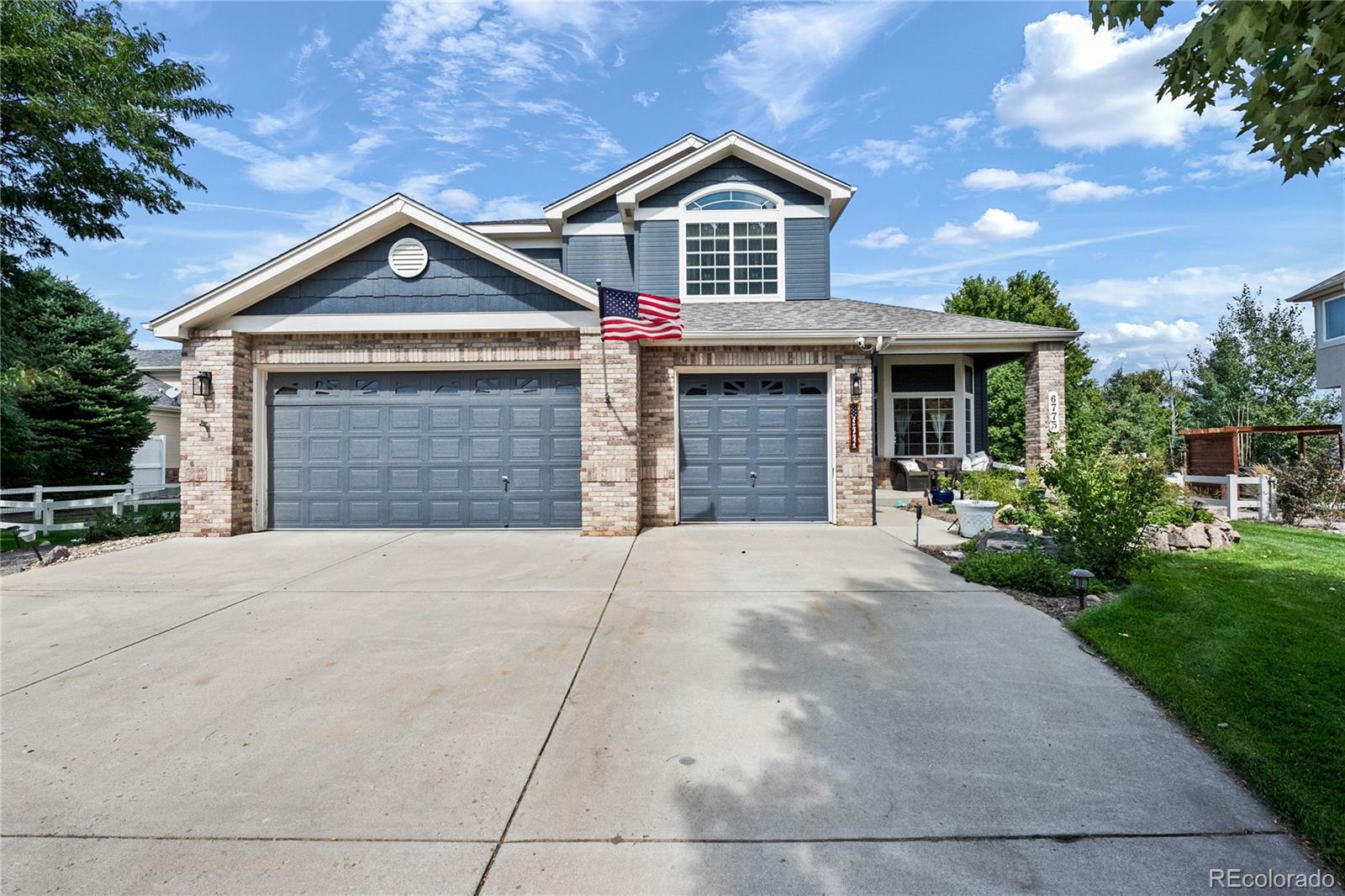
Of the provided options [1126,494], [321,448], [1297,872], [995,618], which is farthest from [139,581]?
[1126,494]

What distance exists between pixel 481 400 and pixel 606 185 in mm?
5882

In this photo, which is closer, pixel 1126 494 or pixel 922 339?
pixel 1126 494

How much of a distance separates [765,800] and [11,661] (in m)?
5.82

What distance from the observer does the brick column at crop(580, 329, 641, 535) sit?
989 centimetres

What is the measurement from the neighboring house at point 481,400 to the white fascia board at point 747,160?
120 inches

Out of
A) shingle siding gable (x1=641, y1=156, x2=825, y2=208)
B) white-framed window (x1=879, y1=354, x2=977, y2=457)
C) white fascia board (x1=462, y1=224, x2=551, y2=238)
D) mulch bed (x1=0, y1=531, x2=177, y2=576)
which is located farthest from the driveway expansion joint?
white-framed window (x1=879, y1=354, x2=977, y2=457)

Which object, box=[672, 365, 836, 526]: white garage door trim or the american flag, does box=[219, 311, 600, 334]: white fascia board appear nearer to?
the american flag

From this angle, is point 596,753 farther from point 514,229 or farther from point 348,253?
point 514,229

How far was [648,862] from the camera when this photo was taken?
2551 mm

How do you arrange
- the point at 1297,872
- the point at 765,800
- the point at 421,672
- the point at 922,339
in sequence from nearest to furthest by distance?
the point at 1297,872 → the point at 765,800 → the point at 421,672 → the point at 922,339

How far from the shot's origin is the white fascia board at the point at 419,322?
10008mm

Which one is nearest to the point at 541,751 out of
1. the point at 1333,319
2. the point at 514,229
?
A: the point at 514,229

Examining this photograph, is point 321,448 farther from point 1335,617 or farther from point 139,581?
point 1335,617

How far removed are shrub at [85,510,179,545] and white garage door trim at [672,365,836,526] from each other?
8839 mm
